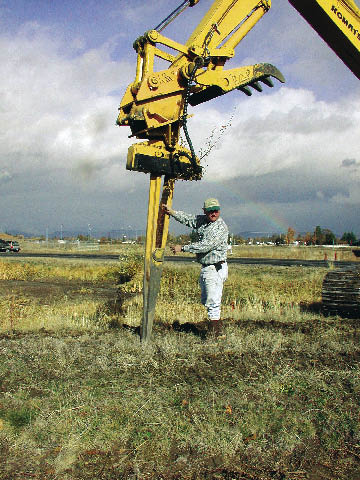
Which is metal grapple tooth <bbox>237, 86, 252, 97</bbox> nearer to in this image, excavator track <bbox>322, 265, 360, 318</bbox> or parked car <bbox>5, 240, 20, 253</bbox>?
excavator track <bbox>322, 265, 360, 318</bbox>

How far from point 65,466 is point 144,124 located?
4.16 meters

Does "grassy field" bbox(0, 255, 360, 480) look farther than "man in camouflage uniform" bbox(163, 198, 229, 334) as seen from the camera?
No

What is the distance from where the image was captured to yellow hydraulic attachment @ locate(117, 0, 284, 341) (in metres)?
5.79

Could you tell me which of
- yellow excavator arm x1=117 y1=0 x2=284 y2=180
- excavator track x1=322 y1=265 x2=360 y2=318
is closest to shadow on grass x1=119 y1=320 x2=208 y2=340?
yellow excavator arm x1=117 y1=0 x2=284 y2=180

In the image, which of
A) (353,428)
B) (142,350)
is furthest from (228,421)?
(142,350)

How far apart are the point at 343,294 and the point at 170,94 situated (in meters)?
5.91

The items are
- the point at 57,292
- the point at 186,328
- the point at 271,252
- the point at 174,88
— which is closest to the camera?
the point at 174,88

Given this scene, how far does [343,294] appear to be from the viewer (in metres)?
9.48

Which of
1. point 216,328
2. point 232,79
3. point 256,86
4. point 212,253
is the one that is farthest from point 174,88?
point 216,328

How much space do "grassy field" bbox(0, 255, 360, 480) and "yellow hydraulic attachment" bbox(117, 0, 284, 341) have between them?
118 cm

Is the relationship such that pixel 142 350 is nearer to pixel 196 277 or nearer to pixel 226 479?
pixel 226 479

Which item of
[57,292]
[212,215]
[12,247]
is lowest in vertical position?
[57,292]

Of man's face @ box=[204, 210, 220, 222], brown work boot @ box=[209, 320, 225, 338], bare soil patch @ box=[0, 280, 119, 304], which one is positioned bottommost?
bare soil patch @ box=[0, 280, 119, 304]

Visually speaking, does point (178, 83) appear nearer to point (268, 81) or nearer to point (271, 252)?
point (268, 81)
